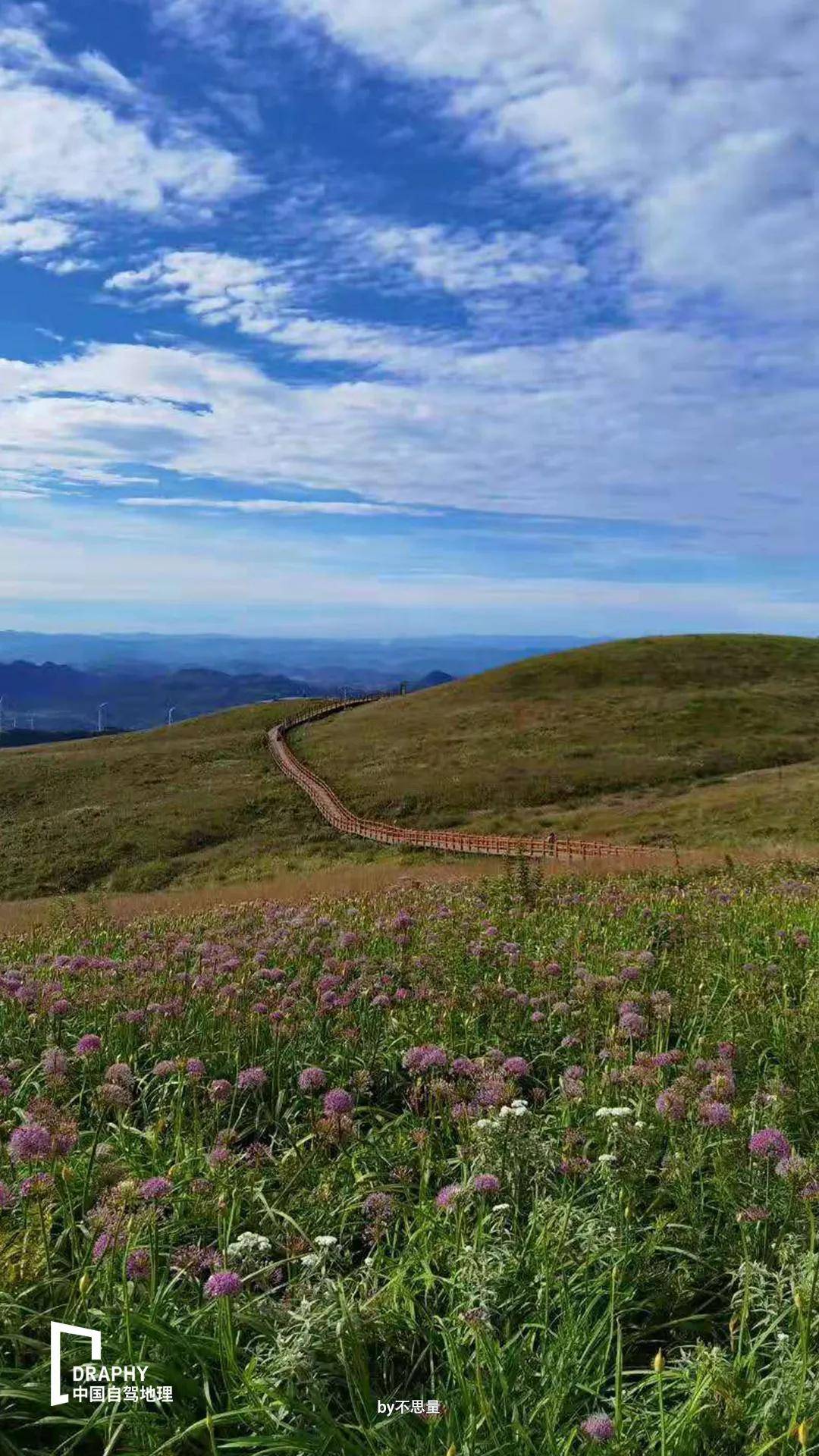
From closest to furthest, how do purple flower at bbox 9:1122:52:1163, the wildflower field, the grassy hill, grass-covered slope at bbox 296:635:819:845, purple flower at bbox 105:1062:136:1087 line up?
the wildflower field, purple flower at bbox 9:1122:52:1163, purple flower at bbox 105:1062:136:1087, the grassy hill, grass-covered slope at bbox 296:635:819:845

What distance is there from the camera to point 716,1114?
3.99m

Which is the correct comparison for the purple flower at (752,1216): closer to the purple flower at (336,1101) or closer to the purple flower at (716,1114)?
the purple flower at (716,1114)

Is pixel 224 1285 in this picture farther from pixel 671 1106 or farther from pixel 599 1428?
pixel 671 1106

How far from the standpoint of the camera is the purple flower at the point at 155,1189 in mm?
3778

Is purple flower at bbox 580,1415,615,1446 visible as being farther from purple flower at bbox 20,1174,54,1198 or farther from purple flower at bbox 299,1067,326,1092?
purple flower at bbox 299,1067,326,1092

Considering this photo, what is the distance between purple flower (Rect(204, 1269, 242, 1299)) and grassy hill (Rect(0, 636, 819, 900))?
2405cm

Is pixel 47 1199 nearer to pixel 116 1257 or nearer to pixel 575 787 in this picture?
pixel 116 1257

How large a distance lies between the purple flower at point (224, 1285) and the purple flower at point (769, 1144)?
2163 millimetres

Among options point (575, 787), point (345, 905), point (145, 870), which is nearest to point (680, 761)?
point (575, 787)

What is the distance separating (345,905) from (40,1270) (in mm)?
7513

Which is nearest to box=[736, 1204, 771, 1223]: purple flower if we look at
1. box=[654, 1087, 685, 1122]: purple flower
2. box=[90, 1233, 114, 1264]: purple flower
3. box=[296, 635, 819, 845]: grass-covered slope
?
box=[654, 1087, 685, 1122]: purple flower

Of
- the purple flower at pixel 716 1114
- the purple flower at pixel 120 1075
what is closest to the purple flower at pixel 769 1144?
the purple flower at pixel 716 1114

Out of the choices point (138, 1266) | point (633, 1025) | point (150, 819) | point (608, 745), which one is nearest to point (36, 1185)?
point (138, 1266)

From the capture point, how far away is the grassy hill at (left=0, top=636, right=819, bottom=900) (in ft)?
147
